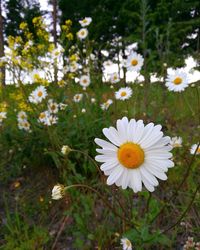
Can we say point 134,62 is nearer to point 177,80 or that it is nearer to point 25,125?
point 177,80

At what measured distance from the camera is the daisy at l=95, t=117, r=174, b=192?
109cm

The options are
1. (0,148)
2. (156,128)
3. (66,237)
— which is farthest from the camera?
(0,148)

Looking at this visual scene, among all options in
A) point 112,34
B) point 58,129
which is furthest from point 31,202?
point 112,34

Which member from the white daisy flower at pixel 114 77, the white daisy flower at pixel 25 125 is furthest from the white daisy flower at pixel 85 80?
the white daisy flower at pixel 25 125

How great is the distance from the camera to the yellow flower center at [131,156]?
1107 mm

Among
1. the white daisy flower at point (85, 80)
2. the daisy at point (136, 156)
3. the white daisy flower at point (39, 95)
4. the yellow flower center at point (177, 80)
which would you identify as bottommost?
the daisy at point (136, 156)

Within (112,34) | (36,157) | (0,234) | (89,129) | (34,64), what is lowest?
(0,234)

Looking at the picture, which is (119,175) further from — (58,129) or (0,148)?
(0,148)

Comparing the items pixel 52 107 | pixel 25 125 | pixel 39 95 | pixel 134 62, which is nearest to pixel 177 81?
pixel 134 62

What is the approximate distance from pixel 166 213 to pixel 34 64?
199 cm

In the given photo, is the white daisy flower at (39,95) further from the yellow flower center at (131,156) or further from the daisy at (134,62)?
the yellow flower center at (131,156)

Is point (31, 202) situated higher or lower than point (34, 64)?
lower

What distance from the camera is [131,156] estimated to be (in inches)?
43.8

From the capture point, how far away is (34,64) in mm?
3430
